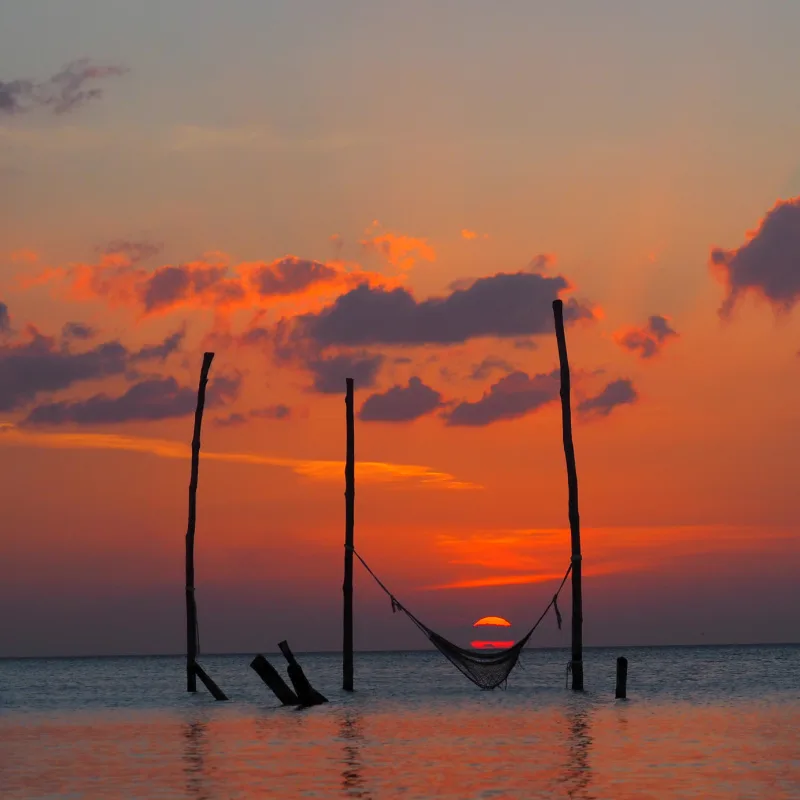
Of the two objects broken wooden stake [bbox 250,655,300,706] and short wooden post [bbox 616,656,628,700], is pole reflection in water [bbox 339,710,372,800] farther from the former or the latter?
short wooden post [bbox 616,656,628,700]

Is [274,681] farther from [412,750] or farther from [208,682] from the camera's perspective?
[412,750]

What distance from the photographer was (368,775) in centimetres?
2066

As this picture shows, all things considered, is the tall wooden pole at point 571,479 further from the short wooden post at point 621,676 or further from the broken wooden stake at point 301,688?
the broken wooden stake at point 301,688

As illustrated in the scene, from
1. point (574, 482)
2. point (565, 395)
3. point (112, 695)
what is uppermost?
point (565, 395)

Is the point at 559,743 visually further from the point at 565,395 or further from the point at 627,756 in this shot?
the point at 565,395

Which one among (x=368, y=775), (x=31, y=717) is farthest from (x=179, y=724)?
(x=368, y=775)

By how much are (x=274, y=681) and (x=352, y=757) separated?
1309 centimetres

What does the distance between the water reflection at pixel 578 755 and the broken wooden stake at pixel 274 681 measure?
Answer: 783 centimetres

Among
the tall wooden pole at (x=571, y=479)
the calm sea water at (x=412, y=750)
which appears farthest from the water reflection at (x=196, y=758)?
the tall wooden pole at (x=571, y=479)

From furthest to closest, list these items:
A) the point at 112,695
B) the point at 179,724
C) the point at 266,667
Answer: the point at 112,695 → the point at 266,667 → the point at 179,724

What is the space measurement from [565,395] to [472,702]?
40.6 ft

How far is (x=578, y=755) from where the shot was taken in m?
23.1

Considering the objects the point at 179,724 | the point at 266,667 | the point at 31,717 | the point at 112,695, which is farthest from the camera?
the point at 112,695

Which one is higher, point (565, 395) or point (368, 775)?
point (565, 395)
